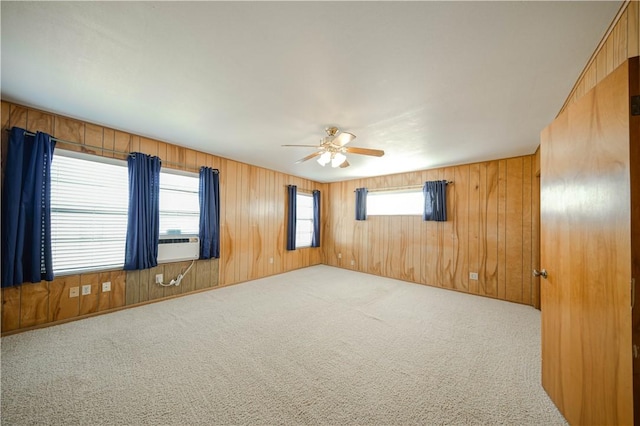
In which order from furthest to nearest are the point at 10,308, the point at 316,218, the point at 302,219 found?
the point at 316,218 < the point at 302,219 < the point at 10,308

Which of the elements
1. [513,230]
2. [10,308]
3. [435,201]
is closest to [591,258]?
[513,230]

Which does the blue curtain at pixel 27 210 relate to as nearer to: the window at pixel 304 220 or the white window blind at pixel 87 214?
the white window blind at pixel 87 214

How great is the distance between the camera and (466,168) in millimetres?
4137

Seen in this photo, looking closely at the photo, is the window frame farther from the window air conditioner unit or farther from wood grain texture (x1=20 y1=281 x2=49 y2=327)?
wood grain texture (x1=20 y1=281 x2=49 y2=327)

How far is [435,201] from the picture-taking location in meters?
4.32

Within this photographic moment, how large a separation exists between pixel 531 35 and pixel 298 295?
3763 mm

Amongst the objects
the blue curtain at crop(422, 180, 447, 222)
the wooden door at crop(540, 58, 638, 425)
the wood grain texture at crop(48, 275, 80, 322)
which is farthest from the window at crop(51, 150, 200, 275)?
the blue curtain at crop(422, 180, 447, 222)

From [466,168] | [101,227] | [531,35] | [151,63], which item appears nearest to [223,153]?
[101,227]

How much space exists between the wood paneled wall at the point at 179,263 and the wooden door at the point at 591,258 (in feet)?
14.0

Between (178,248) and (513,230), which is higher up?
(513,230)

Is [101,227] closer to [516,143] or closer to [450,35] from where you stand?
[450,35]

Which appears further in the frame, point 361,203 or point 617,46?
point 361,203

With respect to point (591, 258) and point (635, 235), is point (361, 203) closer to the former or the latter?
point (591, 258)

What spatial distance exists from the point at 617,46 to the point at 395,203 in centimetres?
388
